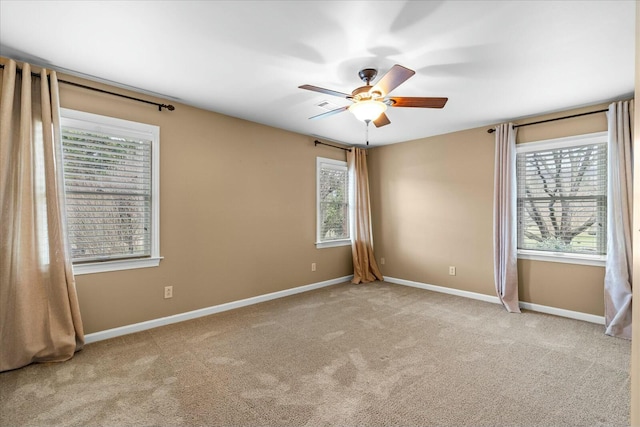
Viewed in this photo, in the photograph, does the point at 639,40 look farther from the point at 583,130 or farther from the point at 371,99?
the point at 583,130

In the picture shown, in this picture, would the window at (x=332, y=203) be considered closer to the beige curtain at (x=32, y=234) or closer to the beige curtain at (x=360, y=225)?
the beige curtain at (x=360, y=225)

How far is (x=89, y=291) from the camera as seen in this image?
2.88 m

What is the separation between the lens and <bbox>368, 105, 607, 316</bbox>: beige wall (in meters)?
3.68

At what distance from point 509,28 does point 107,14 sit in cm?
256

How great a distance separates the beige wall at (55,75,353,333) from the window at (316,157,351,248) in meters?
0.18

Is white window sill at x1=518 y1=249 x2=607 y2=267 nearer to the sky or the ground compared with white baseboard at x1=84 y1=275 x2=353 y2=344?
nearer to the sky

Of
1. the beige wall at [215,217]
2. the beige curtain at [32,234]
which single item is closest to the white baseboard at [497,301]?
the beige wall at [215,217]

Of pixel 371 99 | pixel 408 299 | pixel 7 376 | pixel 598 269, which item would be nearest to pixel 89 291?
pixel 7 376

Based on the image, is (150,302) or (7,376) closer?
(7,376)

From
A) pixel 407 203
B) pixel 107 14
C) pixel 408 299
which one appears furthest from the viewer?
pixel 407 203

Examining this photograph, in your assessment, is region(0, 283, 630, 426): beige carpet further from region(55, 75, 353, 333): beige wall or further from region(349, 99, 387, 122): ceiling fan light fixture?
region(349, 99, 387, 122): ceiling fan light fixture

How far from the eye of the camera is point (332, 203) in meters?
5.27

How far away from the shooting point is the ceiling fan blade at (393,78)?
2.04 m

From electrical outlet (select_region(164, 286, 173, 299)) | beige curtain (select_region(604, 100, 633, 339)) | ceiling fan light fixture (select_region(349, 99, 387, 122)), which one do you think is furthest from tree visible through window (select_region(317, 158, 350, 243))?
beige curtain (select_region(604, 100, 633, 339))
